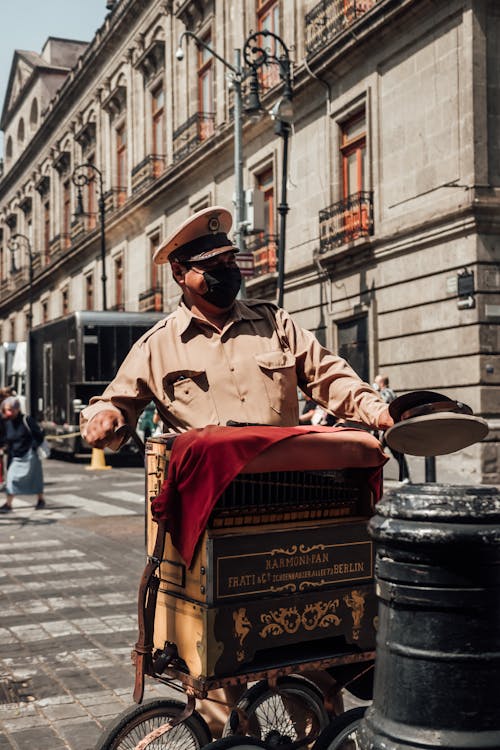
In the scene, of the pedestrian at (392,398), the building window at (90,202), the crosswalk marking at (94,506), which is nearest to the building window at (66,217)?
the building window at (90,202)

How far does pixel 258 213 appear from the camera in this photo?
20.7 meters

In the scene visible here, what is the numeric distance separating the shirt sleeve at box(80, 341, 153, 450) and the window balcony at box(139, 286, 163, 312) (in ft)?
92.0

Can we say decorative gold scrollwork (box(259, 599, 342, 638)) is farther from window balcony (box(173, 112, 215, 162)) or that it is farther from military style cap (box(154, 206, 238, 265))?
window balcony (box(173, 112, 215, 162))

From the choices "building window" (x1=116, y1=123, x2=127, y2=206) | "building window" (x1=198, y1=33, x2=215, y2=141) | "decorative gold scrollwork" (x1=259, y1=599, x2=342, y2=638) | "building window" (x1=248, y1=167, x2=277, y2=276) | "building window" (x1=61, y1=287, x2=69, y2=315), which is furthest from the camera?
"building window" (x1=61, y1=287, x2=69, y2=315)

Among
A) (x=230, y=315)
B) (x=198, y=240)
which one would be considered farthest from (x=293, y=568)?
(x=198, y=240)

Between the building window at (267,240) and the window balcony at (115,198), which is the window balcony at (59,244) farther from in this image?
the building window at (267,240)

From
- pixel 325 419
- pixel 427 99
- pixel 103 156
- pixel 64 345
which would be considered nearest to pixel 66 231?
pixel 103 156

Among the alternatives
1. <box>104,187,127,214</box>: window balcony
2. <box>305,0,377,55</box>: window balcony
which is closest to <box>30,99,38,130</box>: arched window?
<box>104,187,127,214</box>: window balcony

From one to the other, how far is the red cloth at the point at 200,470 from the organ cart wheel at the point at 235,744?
1.75 feet

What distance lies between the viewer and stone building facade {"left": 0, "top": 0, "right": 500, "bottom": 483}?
16.5 m

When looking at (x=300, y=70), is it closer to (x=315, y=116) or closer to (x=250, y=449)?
(x=315, y=116)

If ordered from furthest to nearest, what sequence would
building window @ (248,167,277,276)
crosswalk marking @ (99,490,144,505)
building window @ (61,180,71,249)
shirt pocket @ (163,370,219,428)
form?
1. building window @ (61,180,71,249)
2. building window @ (248,167,277,276)
3. crosswalk marking @ (99,490,144,505)
4. shirt pocket @ (163,370,219,428)

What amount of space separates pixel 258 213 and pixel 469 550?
1851 cm

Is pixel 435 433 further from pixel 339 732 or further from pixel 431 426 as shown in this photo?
pixel 339 732
